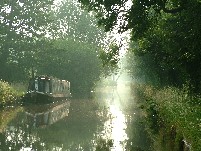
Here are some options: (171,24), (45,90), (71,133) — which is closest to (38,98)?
(45,90)

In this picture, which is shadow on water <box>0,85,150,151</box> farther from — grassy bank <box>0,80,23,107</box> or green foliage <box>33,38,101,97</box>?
green foliage <box>33,38,101,97</box>

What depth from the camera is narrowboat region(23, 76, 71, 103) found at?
116 feet

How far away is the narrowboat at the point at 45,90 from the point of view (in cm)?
3528

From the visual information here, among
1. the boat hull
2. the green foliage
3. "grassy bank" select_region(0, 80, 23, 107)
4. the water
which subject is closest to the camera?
the water

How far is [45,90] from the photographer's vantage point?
129ft

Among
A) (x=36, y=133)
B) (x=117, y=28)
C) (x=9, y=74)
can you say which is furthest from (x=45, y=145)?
(x=9, y=74)

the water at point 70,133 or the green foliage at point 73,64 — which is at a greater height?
the green foliage at point 73,64

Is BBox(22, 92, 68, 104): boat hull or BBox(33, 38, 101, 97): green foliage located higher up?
BBox(33, 38, 101, 97): green foliage

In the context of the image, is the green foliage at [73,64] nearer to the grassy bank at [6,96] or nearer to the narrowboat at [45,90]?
the narrowboat at [45,90]

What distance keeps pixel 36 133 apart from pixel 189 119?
10593 millimetres

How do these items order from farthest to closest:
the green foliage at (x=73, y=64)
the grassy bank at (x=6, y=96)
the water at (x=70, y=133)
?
1. the green foliage at (x=73, y=64)
2. the grassy bank at (x=6, y=96)
3. the water at (x=70, y=133)

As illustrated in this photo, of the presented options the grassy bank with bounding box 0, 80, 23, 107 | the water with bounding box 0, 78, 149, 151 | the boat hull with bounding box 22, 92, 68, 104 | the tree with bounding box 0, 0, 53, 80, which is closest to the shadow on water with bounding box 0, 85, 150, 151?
the water with bounding box 0, 78, 149, 151

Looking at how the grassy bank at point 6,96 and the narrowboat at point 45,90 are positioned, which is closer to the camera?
the grassy bank at point 6,96

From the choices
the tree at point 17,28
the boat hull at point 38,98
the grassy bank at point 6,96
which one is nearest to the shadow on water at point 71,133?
the grassy bank at point 6,96
